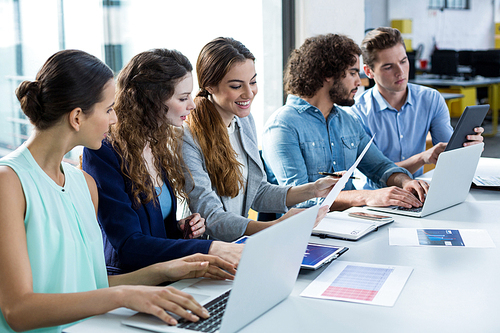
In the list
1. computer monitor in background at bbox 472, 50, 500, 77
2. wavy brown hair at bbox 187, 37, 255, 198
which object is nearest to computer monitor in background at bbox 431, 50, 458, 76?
computer monitor in background at bbox 472, 50, 500, 77

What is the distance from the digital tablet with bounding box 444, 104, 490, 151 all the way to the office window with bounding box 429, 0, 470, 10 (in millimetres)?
9667

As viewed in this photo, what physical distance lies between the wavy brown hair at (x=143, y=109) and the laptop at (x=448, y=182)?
2.84ft

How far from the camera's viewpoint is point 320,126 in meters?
2.39

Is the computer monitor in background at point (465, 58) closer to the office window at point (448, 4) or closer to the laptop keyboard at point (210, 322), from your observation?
the office window at point (448, 4)

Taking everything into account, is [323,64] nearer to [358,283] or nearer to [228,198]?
[228,198]

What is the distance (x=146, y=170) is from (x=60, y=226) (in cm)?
40

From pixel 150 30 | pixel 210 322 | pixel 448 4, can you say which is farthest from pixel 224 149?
pixel 448 4

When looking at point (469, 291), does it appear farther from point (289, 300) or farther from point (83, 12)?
Answer: point (83, 12)

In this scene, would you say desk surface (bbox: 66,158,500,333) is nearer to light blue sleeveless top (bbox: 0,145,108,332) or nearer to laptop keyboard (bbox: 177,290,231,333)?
laptop keyboard (bbox: 177,290,231,333)

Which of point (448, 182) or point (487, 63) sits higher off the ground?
point (487, 63)

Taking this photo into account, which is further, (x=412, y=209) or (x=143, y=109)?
(x=412, y=209)

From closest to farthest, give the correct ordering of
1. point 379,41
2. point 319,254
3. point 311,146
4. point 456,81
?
point 319,254, point 311,146, point 379,41, point 456,81

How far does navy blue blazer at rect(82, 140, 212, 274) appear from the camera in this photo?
54.3 inches

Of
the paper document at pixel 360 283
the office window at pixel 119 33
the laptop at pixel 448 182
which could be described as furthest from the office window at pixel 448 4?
the paper document at pixel 360 283
